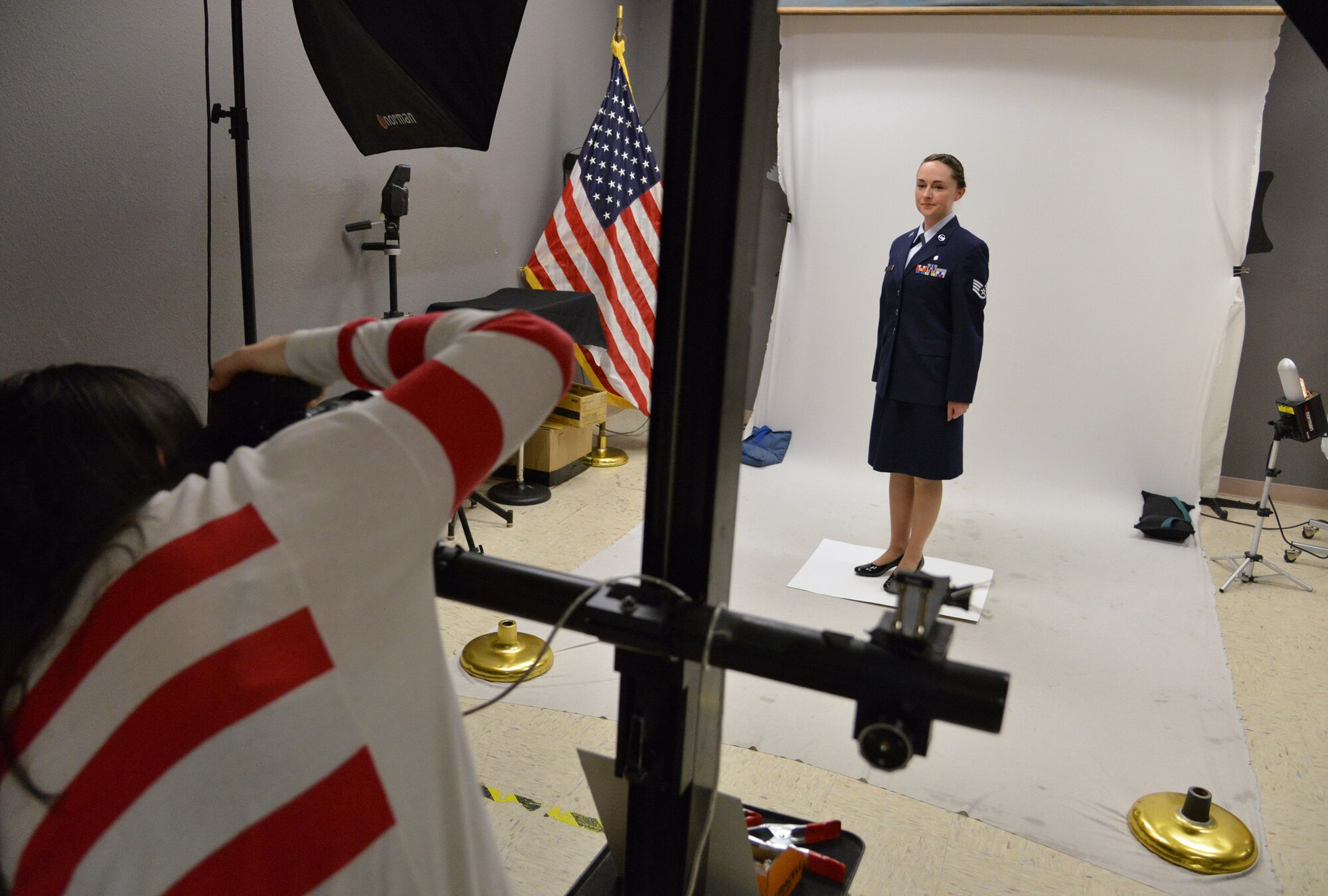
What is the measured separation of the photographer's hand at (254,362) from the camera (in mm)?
952

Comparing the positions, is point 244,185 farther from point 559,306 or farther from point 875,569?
point 875,569

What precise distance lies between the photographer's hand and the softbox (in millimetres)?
1486

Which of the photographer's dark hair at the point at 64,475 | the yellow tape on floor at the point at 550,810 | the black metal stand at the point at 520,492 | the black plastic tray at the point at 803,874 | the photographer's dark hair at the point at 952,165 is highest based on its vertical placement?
the photographer's dark hair at the point at 952,165

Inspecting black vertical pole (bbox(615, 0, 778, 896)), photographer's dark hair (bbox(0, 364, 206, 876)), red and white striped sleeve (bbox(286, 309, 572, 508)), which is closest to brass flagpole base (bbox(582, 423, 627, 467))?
black vertical pole (bbox(615, 0, 778, 896))

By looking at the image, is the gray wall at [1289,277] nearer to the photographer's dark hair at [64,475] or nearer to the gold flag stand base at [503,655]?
the gold flag stand base at [503,655]

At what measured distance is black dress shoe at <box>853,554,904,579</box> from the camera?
3246 mm

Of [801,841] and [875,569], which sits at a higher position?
[801,841]

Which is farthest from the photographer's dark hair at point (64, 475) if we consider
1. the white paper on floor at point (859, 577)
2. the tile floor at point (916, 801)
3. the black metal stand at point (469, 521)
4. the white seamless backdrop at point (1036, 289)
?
the white paper on floor at point (859, 577)

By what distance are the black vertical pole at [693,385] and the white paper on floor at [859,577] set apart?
195cm

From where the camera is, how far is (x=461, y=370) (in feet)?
2.37

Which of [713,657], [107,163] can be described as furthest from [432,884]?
[107,163]

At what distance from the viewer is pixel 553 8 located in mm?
4383

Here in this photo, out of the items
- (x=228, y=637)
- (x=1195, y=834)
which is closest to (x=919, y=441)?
(x=1195, y=834)

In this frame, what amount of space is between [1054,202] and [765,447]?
1759 mm
